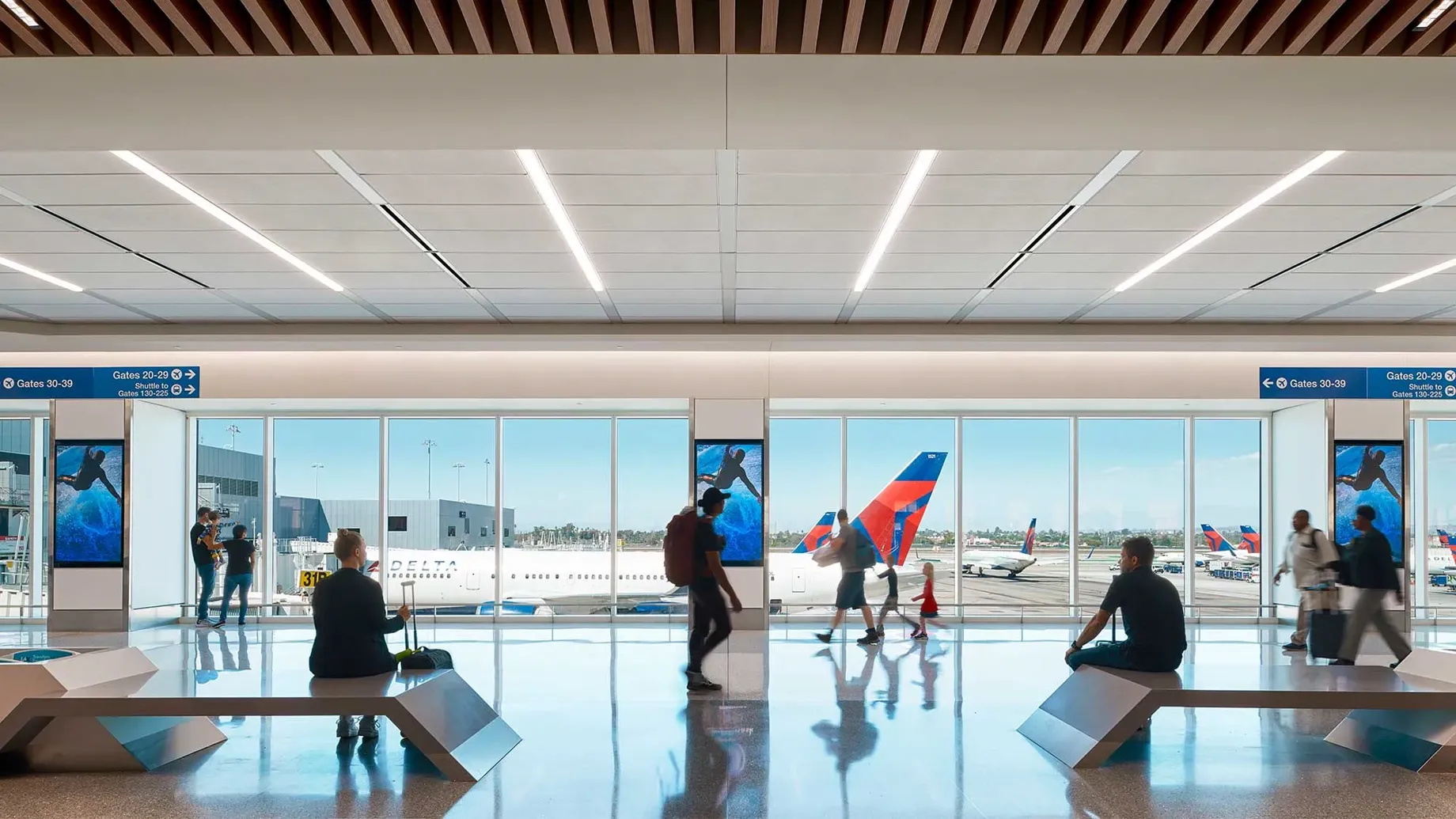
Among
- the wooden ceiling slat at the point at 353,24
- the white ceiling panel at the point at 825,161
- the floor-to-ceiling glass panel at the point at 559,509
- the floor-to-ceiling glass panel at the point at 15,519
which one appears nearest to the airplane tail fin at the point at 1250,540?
the floor-to-ceiling glass panel at the point at 559,509

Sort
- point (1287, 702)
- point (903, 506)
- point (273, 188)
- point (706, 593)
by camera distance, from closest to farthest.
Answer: point (1287, 702) < point (273, 188) < point (706, 593) < point (903, 506)

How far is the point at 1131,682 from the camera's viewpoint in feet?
20.8

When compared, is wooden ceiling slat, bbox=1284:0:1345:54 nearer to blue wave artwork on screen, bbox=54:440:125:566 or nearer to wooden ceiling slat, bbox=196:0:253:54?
wooden ceiling slat, bbox=196:0:253:54

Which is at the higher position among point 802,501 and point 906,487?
point 906,487

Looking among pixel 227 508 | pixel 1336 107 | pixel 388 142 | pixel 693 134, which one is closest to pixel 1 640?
pixel 227 508

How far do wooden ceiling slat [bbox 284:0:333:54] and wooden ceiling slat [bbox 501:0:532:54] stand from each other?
74 centimetres

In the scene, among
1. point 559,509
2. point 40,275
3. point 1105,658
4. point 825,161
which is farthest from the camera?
point 559,509

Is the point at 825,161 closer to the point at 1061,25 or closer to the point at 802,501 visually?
the point at 1061,25

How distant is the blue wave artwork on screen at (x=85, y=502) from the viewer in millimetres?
13930

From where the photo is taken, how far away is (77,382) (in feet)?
41.2

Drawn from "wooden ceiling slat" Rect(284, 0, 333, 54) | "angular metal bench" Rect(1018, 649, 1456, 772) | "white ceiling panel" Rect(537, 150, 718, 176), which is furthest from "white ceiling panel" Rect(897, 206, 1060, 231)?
"wooden ceiling slat" Rect(284, 0, 333, 54)

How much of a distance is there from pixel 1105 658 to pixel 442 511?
1088cm

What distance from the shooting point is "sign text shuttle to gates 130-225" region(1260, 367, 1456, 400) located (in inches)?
490

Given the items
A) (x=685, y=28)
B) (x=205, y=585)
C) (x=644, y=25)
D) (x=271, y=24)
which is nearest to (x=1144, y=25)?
(x=685, y=28)
